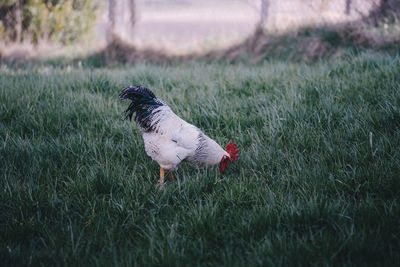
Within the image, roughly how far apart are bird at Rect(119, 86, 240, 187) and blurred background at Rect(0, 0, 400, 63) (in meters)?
4.07

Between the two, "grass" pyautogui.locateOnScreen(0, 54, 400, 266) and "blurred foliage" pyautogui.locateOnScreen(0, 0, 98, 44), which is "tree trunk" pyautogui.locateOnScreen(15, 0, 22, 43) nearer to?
"blurred foliage" pyautogui.locateOnScreen(0, 0, 98, 44)

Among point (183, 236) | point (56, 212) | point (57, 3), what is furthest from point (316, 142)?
A: point (57, 3)

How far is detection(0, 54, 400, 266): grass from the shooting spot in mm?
1780

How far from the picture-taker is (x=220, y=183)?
7.95 ft

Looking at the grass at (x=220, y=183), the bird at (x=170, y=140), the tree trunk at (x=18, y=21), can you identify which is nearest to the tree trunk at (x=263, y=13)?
the grass at (x=220, y=183)

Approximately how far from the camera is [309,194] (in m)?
2.20

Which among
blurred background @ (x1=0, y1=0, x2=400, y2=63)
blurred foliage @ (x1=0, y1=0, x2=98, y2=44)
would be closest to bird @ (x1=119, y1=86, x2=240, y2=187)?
blurred background @ (x1=0, y1=0, x2=400, y2=63)

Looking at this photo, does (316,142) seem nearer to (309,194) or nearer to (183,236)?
(309,194)

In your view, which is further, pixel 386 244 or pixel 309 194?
pixel 309 194

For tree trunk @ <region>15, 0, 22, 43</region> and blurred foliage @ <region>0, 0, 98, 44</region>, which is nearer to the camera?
tree trunk @ <region>15, 0, 22, 43</region>

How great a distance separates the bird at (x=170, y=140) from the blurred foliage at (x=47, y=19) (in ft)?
23.1

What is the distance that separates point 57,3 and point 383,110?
27.1ft

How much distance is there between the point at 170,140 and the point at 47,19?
7.57m

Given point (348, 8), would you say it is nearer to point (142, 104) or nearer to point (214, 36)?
point (214, 36)
